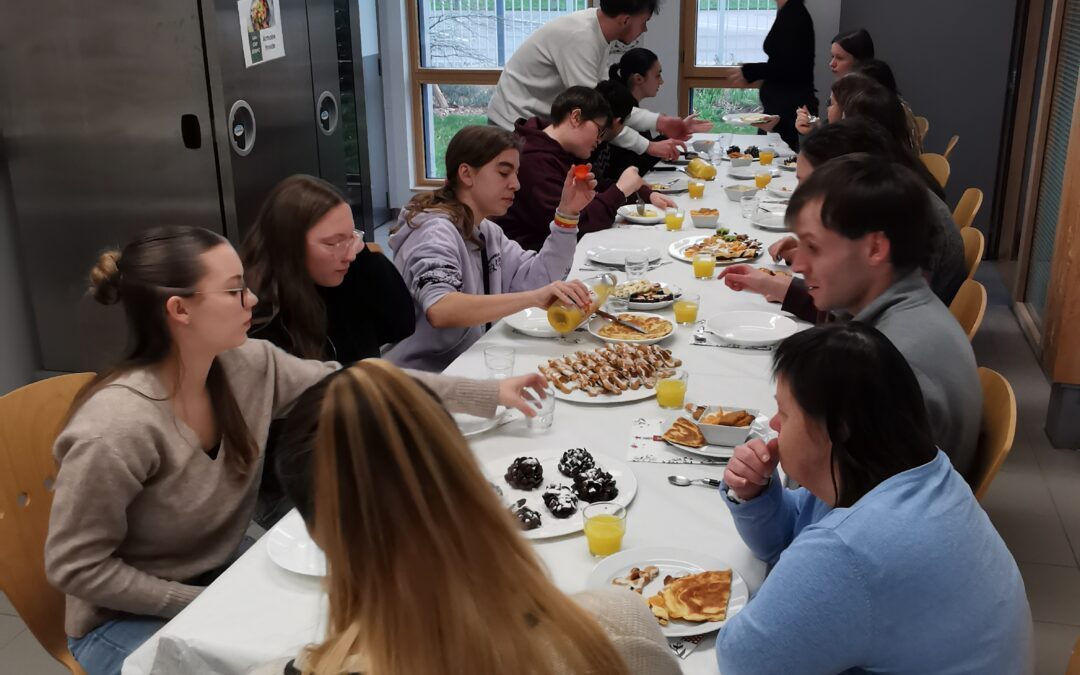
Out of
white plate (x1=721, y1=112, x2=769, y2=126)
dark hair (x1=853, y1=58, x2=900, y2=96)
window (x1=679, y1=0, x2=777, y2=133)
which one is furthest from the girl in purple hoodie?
window (x1=679, y1=0, x2=777, y2=133)

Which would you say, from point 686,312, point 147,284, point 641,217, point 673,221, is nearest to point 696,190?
point 641,217

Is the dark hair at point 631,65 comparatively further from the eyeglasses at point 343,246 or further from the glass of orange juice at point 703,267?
the eyeglasses at point 343,246

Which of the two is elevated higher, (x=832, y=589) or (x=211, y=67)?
(x=211, y=67)

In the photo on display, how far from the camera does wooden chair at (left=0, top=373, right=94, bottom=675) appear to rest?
78.7 inches

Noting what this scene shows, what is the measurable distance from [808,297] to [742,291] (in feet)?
0.94

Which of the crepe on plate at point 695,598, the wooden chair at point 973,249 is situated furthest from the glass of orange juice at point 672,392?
the wooden chair at point 973,249

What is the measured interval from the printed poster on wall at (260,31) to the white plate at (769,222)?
219 centimetres

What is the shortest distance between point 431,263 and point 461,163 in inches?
16.7

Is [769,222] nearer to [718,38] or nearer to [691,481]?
[691,481]

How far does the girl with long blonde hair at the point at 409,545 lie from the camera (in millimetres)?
1004

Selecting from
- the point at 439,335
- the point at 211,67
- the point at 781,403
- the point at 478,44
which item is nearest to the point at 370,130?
the point at 478,44

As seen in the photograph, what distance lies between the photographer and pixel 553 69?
5152 millimetres

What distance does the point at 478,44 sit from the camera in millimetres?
7527

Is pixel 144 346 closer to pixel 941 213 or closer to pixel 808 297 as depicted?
pixel 808 297
